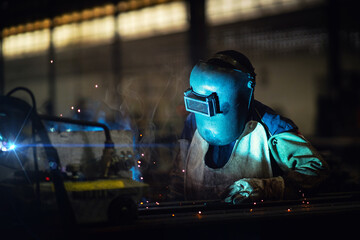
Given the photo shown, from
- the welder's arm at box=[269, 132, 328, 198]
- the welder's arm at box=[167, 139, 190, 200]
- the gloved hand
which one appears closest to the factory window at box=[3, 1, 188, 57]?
the welder's arm at box=[167, 139, 190, 200]

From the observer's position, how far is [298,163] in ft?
7.52

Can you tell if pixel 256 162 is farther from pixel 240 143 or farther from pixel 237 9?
pixel 237 9

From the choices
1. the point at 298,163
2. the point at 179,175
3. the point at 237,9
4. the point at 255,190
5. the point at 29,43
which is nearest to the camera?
the point at 255,190

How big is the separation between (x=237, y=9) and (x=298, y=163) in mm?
7600

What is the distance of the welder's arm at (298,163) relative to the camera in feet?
7.39

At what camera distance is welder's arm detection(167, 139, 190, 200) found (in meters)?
2.75

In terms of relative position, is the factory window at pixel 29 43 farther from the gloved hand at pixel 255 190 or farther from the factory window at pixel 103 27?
the gloved hand at pixel 255 190

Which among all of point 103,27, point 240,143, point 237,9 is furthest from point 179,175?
point 103,27

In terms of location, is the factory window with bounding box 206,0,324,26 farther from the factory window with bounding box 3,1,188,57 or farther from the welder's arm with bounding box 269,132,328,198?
the welder's arm with bounding box 269,132,328,198

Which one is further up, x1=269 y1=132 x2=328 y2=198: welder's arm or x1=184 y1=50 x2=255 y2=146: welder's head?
x1=184 y1=50 x2=255 y2=146: welder's head

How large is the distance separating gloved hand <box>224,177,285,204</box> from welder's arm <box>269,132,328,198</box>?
2.1 inches

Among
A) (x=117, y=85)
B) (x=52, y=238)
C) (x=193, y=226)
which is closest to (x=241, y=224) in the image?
(x=193, y=226)

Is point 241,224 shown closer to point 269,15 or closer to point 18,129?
point 18,129

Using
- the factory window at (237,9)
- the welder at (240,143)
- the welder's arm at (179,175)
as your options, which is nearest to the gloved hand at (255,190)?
the welder at (240,143)
